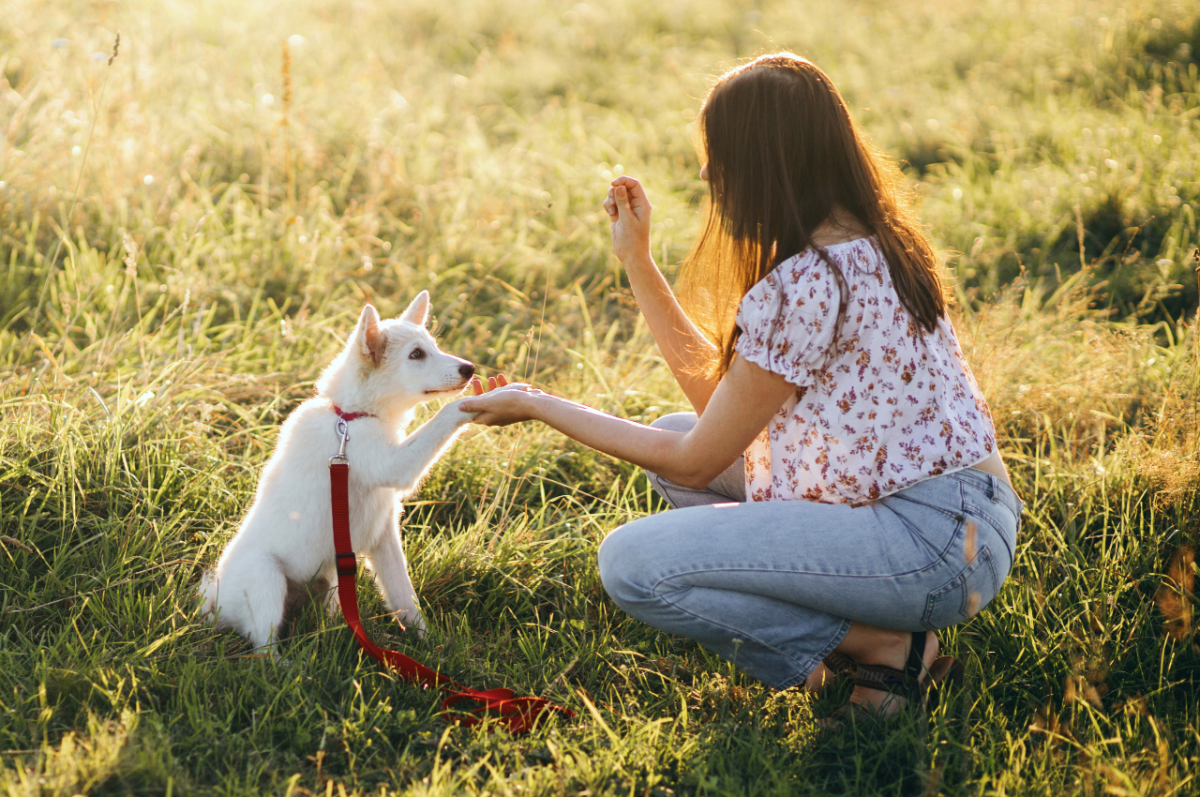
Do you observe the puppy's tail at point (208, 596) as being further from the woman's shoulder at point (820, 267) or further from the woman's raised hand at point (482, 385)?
the woman's shoulder at point (820, 267)

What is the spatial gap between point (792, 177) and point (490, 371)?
7.18 feet

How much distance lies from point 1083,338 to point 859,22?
Result: 5.92 metres

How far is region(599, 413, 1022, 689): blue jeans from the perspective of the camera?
205cm

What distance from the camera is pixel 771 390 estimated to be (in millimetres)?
2031

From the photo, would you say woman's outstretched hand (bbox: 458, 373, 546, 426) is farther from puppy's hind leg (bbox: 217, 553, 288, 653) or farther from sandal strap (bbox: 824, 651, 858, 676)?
sandal strap (bbox: 824, 651, 858, 676)

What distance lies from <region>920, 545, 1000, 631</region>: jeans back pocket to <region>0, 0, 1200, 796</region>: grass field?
24 cm

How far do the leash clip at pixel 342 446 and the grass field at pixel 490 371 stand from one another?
1.53 ft

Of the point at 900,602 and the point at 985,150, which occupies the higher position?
the point at 985,150

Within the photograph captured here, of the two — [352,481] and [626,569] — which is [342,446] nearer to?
[352,481]

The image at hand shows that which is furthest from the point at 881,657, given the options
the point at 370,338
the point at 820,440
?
the point at 370,338

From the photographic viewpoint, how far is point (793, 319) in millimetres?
1980

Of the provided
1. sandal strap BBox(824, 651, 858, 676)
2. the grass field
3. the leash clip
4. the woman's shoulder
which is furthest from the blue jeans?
the leash clip

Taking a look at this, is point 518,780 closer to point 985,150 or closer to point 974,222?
point 974,222

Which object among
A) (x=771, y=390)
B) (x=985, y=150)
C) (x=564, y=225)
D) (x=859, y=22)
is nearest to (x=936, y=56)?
(x=859, y=22)
